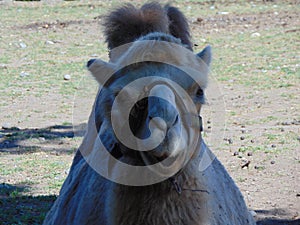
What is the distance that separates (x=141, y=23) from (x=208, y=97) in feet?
1.85

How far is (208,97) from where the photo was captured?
3035 mm

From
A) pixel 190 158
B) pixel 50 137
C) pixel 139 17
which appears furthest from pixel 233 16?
pixel 190 158

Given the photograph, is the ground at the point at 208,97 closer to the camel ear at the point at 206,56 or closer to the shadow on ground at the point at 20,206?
the shadow on ground at the point at 20,206

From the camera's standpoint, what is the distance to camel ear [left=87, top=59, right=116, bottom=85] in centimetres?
252

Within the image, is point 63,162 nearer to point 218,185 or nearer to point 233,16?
point 218,185

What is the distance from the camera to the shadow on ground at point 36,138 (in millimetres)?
7621

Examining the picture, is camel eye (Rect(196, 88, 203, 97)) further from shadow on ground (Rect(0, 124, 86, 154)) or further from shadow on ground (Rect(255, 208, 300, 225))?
shadow on ground (Rect(0, 124, 86, 154))

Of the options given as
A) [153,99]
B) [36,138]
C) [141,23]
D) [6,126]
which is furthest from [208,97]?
[6,126]

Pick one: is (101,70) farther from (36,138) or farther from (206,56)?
(36,138)

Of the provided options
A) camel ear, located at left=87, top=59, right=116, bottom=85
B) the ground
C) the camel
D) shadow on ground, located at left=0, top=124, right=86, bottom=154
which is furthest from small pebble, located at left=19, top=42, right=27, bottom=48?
camel ear, located at left=87, top=59, right=116, bottom=85

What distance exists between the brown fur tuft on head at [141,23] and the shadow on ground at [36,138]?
11.9 ft

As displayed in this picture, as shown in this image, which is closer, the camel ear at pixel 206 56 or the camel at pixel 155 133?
the camel at pixel 155 133

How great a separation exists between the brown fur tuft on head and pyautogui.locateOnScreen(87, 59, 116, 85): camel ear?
0.75 m

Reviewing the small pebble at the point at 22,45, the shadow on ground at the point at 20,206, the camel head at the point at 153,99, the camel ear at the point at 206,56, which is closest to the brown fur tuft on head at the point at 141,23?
the camel ear at the point at 206,56
